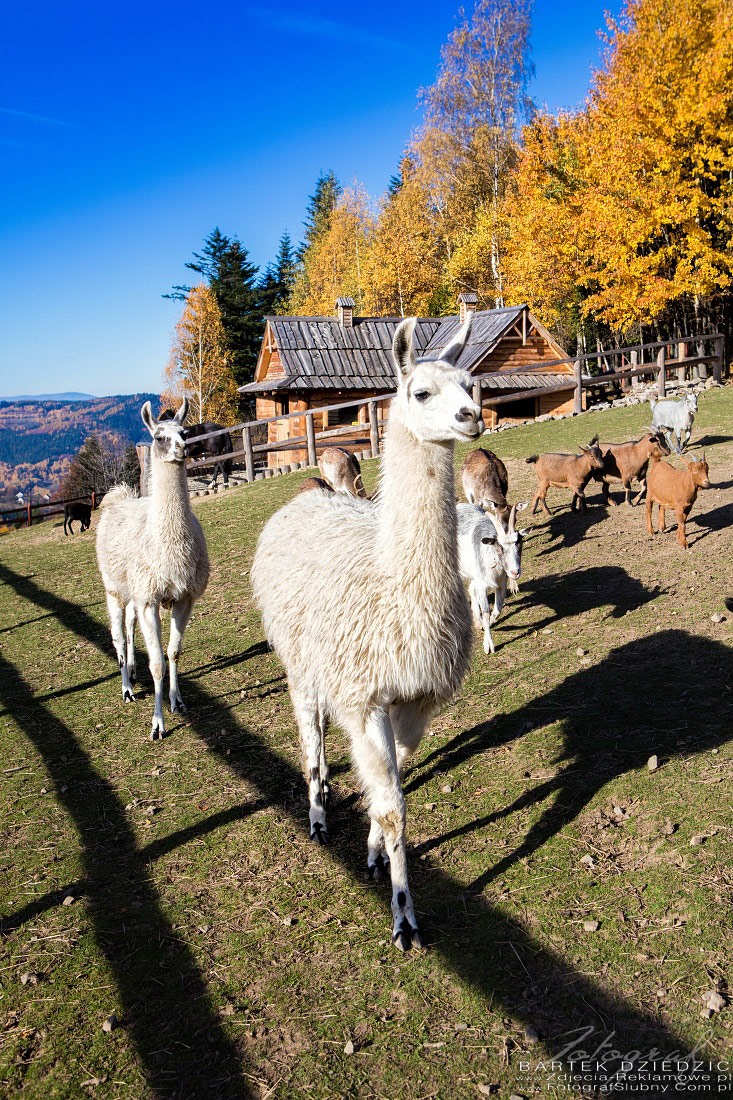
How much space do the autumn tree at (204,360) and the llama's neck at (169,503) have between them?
40.9 m

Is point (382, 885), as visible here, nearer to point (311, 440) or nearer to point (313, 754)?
point (313, 754)

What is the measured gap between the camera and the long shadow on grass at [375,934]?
286cm

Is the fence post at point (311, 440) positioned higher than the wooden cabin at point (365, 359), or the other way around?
the wooden cabin at point (365, 359)

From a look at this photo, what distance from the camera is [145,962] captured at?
3.51 meters

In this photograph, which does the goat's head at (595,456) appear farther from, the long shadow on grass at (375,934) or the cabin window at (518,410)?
the cabin window at (518,410)

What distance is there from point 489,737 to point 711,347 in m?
26.1

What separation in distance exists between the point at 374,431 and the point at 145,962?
1697cm

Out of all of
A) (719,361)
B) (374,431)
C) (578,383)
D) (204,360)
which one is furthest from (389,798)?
(204,360)

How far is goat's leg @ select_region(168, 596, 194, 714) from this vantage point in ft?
21.3

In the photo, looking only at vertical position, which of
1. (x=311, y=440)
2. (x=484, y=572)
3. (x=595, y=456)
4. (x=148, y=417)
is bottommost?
(x=484, y=572)

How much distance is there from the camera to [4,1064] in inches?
117

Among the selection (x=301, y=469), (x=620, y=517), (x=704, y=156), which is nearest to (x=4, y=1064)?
(x=620, y=517)

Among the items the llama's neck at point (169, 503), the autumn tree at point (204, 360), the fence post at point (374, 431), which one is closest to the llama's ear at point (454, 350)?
the llama's neck at point (169, 503)

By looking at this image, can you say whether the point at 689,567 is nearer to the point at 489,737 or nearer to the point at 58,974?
the point at 489,737
